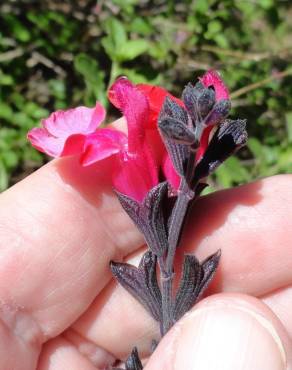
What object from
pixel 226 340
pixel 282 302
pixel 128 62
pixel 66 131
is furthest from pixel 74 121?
pixel 128 62

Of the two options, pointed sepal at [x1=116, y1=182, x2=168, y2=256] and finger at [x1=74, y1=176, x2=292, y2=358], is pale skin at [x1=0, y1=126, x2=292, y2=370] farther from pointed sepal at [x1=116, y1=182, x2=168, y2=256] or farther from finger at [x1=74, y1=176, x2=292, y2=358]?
pointed sepal at [x1=116, y1=182, x2=168, y2=256]

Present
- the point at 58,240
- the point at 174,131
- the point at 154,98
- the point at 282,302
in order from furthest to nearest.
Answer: the point at 282,302 < the point at 58,240 < the point at 154,98 < the point at 174,131

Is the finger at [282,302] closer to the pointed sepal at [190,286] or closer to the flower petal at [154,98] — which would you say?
the pointed sepal at [190,286]

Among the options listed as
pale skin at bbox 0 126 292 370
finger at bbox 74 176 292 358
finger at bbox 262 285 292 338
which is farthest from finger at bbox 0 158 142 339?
finger at bbox 262 285 292 338

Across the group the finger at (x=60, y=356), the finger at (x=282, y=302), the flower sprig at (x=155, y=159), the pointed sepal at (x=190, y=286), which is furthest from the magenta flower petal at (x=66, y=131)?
the finger at (x=282, y=302)

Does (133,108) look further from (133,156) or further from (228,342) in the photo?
(228,342)
